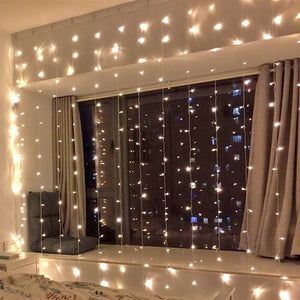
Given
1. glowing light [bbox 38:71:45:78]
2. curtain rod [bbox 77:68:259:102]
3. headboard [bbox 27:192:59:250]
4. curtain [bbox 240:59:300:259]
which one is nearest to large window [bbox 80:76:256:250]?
curtain rod [bbox 77:68:259:102]

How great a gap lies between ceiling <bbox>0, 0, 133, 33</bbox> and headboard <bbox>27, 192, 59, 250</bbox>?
1.84 meters

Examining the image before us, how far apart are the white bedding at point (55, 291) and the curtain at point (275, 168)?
67.5 inches

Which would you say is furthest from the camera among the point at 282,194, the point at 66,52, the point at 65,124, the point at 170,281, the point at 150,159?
the point at 65,124

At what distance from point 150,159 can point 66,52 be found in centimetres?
146

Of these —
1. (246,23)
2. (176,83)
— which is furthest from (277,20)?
(176,83)

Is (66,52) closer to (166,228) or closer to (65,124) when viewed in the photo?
(65,124)

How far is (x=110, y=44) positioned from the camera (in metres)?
3.83

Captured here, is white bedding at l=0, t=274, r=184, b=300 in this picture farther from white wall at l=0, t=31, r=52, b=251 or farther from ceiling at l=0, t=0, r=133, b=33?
ceiling at l=0, t=0, r=133, b=33

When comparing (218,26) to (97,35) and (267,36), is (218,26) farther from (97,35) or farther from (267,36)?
(97,35)

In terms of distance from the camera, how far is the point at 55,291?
2.23m

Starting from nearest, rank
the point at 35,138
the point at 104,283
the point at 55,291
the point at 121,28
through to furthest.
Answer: the point at 55,291, the point at 104,283, the point at 121,28, the point at 35,138

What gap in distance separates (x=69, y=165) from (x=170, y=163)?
122 cm

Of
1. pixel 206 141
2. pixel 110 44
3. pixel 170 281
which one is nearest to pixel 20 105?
pixel 110 44

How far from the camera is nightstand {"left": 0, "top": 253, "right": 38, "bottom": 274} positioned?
11.6 ft
